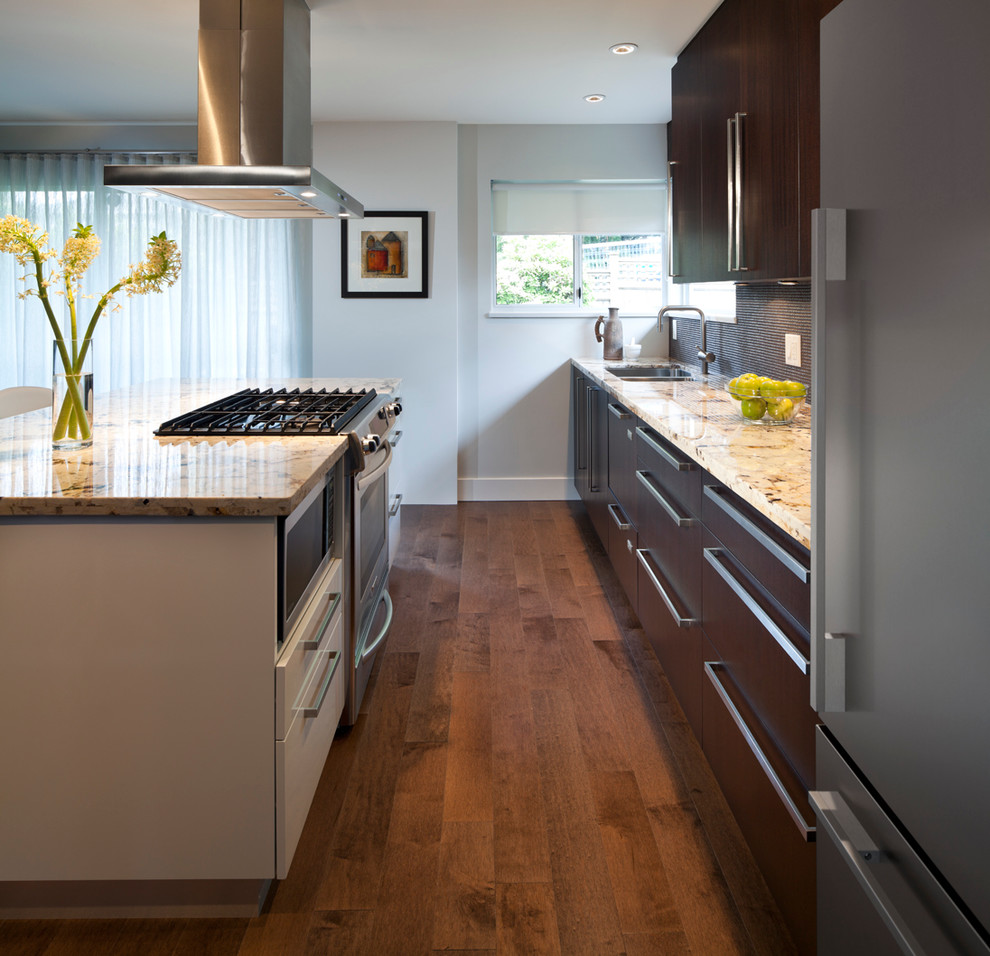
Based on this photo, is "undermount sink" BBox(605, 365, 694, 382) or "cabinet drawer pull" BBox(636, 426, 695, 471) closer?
"cabinet drawer pull" BBox(636, 426, 695, 471)

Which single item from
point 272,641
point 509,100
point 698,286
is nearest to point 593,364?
point 698,286

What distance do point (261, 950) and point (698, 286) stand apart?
4.40m

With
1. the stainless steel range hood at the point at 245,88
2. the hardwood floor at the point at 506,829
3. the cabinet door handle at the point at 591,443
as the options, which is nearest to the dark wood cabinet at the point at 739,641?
the hardwood floor at the point at 506,829

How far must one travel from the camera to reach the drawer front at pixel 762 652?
4.81 ft

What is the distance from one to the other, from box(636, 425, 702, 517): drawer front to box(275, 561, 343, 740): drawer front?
964 millimetres

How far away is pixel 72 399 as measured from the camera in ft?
7.06

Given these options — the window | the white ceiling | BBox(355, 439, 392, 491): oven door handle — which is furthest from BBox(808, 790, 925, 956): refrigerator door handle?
the window

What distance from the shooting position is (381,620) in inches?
124

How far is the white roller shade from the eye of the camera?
18.7ft

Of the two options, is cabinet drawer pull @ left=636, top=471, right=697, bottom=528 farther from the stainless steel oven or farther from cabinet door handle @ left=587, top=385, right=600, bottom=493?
cabinet door handle @ left=587, top=385, right=600, bottom=493

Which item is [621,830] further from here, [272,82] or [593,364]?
[593,364]

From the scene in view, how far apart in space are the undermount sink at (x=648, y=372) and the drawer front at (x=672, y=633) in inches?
68.6

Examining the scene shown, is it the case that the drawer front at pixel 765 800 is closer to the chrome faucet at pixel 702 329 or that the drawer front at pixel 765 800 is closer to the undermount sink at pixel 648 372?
the chrome faucet at pixel 702 329

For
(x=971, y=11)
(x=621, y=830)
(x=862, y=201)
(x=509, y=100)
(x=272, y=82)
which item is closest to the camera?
(x=971, y=11)
